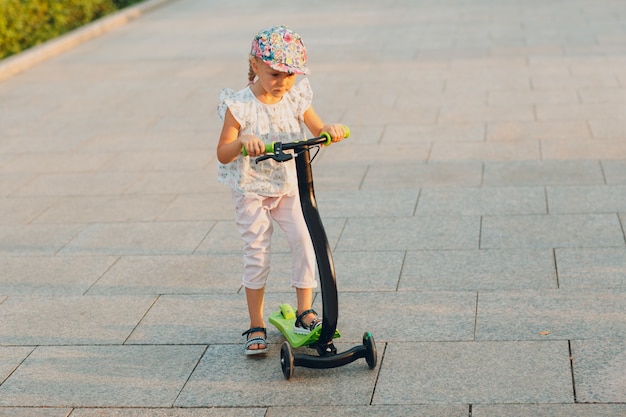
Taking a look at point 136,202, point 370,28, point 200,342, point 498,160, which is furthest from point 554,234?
point 370,28

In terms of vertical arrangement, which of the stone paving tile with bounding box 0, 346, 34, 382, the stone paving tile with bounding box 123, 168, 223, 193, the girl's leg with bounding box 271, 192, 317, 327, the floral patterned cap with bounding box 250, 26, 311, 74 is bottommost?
the stone paving tile with bounding box 123, 168, 223, 193

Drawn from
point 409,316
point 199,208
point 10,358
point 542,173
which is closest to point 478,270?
point 409,316

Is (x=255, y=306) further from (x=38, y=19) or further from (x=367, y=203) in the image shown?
(x=38, y=19)

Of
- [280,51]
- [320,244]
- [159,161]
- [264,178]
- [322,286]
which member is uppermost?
[280,51]

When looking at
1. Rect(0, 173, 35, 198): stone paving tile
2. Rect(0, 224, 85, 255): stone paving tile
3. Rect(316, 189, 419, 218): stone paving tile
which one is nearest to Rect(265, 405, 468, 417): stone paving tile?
Rect(316, 189, 419, 218): stone paving tile

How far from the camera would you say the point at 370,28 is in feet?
50.8

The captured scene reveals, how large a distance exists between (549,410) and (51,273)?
337 centimetres

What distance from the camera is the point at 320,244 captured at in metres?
4.38

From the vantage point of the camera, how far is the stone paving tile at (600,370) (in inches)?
163

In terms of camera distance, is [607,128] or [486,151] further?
[607,128]

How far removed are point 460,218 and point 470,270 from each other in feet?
3.33

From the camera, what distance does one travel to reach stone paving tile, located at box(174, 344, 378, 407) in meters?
4.31

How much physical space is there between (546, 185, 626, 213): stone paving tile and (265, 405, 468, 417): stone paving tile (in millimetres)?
2907

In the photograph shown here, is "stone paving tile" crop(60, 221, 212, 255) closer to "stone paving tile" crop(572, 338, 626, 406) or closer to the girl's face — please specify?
the girl's face
